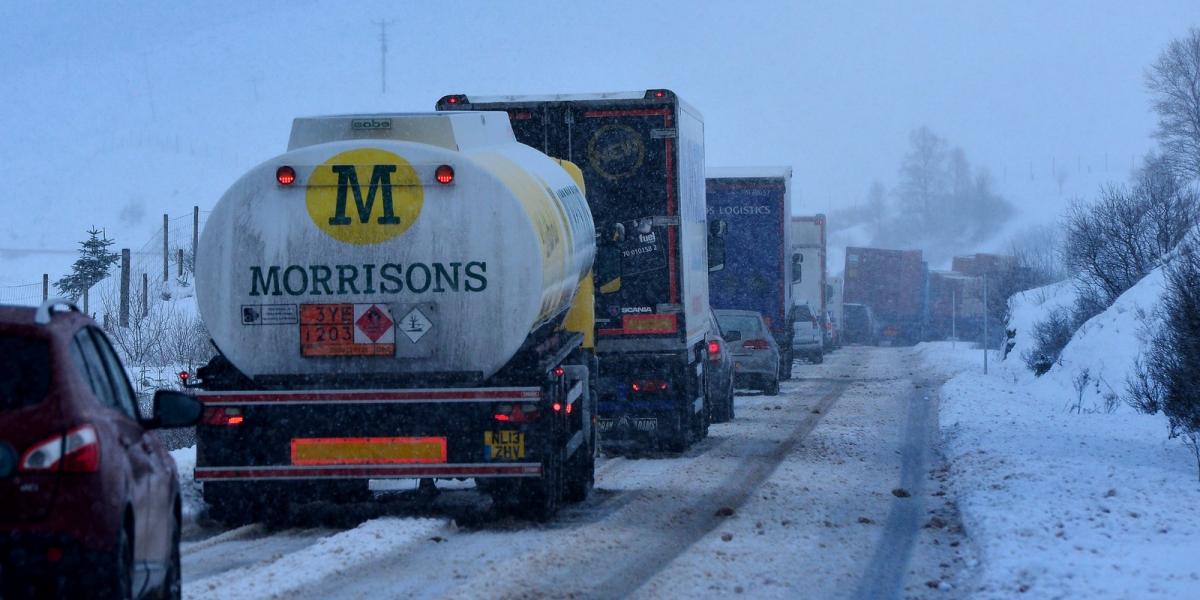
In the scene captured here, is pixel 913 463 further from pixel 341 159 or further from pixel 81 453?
pixel 81 453

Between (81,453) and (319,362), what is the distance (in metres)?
5.76

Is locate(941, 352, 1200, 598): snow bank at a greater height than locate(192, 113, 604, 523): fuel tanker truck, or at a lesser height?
lesser

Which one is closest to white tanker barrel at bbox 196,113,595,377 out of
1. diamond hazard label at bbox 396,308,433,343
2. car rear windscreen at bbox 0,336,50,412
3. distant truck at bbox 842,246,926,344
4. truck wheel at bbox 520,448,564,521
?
diamond hazard label at bbox 396,308,433,343

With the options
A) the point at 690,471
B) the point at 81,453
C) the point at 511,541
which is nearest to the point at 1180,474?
the point at 690,471

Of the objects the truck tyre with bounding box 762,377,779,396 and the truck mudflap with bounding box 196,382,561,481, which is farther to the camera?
the truck tyre with bounding box 762,377,779,396

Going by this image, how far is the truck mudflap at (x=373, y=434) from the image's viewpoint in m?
11.2

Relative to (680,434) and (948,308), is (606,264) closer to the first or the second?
(680,434)

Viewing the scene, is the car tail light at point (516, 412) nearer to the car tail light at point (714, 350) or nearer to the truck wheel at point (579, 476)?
the truck wheel at point (579, 476)

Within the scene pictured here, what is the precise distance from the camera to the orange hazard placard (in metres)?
11.3

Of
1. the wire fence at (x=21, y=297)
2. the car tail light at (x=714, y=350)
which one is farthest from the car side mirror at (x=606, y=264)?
the wire fence at (x=21, y=297)

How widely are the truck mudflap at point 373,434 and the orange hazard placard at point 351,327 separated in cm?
35

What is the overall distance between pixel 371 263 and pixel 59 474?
18.8ft

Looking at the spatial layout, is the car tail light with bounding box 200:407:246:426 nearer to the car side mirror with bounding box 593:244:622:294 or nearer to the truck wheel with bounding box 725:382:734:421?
the car side mirror with bounding box 593:244:622:294

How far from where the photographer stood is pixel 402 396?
11.2 metres
